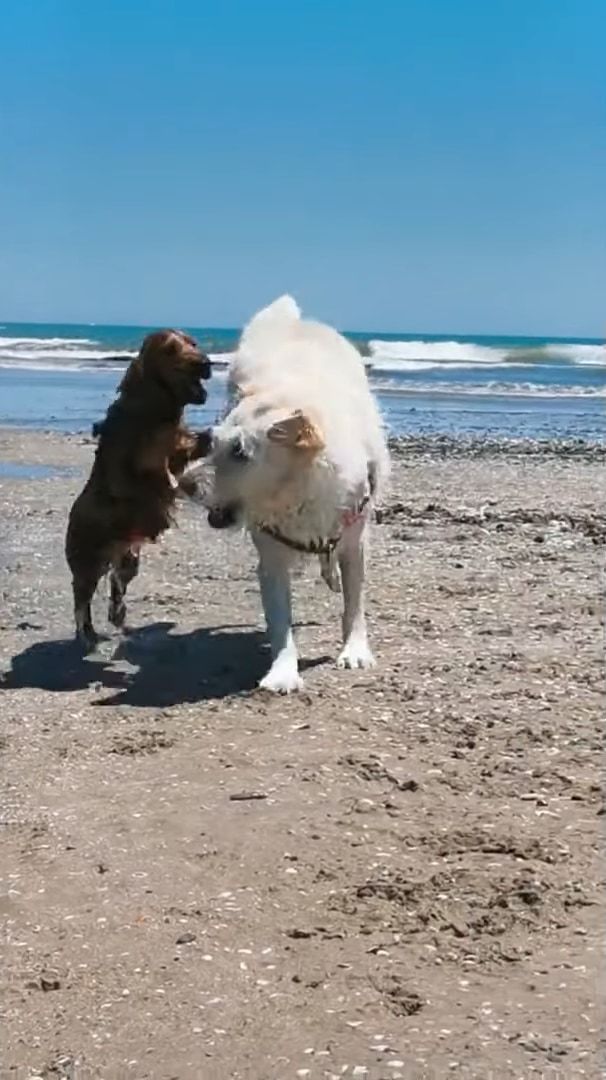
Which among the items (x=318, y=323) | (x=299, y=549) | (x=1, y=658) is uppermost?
(x=318, y=323)

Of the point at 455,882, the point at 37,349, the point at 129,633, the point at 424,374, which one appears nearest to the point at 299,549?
the point at 129,633

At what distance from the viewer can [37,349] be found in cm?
4553

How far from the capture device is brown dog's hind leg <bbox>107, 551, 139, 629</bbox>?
6805 millimetres

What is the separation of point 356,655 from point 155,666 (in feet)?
3.11

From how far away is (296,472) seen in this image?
5.52 metres

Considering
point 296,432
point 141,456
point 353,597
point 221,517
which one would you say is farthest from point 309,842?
point 141,456

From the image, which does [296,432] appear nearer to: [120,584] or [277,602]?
[277,602]

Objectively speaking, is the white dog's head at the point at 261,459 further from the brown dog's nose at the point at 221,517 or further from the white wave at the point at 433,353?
the white wave at the point at 433,353

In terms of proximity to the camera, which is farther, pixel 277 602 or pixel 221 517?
pixel 277 602

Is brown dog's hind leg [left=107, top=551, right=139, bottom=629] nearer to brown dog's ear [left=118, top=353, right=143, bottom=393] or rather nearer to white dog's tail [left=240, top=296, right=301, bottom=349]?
brown dog's ear [left=118, top=353, right=143, bottom=393]

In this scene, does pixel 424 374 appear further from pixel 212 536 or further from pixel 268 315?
pixel 268 315

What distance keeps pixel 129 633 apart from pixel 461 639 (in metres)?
1.71

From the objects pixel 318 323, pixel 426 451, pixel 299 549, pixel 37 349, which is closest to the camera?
pixel 299 549

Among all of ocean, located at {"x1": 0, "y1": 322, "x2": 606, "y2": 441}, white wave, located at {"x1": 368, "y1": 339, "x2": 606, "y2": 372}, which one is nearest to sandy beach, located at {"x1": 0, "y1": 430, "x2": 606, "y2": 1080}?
ocean, located at {"x1": 0, "y1": 322, "x2": 606, "y2": 441}
